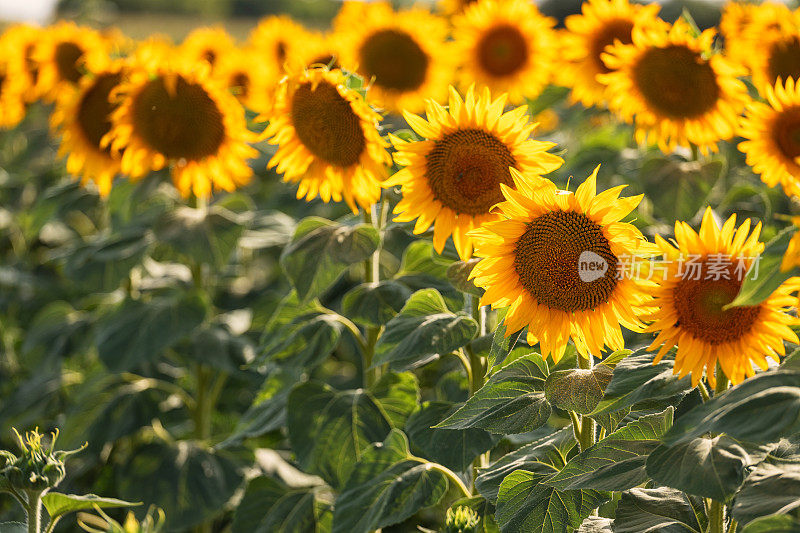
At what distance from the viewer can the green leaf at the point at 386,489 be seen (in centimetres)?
165

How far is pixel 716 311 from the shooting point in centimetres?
129

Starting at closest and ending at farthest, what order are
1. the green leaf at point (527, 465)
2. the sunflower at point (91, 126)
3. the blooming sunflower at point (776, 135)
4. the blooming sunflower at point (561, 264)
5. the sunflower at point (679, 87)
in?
the blooming sunflower at point (561, 264)
the green leaf at point (527, 465)
the blooming sunflower at point (776, 135)
the sunflower at point (679, 87)
the sunflower at point (91, 126)

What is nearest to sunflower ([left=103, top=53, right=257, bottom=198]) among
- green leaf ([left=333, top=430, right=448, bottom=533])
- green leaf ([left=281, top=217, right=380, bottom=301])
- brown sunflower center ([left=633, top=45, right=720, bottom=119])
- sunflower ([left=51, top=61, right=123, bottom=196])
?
sunflower ([left=51, top=61, right=123, bottom=196])

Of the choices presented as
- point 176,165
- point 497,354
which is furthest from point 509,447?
point 176,165

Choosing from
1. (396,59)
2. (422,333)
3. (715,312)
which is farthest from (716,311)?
(396,59)

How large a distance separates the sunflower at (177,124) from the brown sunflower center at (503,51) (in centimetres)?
149

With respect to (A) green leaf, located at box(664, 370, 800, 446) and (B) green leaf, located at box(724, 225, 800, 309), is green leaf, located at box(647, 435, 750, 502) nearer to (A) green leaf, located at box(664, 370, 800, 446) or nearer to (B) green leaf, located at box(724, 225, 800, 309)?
(A) green leaf, located at box(664, 370, 800, 446)

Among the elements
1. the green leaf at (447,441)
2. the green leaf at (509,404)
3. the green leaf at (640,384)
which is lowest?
the green leaf at (447,441)

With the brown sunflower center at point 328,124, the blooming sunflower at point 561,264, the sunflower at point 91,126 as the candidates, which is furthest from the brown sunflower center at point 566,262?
the sunflower at point 91,126

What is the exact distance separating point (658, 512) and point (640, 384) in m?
0.25

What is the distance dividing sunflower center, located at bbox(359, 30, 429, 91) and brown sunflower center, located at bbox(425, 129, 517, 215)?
1.91 m

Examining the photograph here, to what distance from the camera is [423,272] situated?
2.12m

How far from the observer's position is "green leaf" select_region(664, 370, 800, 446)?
109cm

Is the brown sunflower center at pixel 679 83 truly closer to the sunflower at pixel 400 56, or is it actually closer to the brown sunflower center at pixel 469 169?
the brown sunflower center at pixel 469 169
